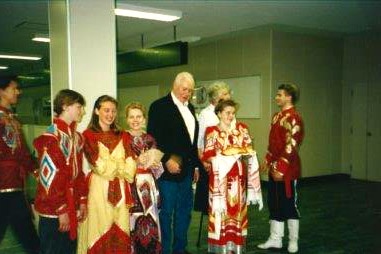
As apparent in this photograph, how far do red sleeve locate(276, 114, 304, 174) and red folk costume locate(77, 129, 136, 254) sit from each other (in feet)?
4.99

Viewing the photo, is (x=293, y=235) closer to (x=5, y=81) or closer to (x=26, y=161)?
(x=26, y=161)

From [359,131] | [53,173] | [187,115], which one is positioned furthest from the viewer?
[359,131]

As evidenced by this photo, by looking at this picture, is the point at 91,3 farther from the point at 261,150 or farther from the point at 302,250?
the point at 261,150

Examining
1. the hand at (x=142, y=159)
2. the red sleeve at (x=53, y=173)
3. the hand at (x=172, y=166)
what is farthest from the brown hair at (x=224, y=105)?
the red sleeve at (x=53, y=173)

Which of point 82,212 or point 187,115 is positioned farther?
point 187,115

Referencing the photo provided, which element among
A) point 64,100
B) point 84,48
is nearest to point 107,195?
point 64,100

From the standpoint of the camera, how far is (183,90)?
3281 mm

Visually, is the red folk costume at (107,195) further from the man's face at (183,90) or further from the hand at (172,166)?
the man's face at (183,90)

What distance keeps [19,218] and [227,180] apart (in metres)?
1.56

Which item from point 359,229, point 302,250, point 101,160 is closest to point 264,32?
point 359,229

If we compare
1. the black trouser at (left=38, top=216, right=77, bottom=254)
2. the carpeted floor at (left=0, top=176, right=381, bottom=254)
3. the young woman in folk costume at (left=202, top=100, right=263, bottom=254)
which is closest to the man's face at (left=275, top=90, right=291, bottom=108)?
the young woman in folk costume at (left=202, top=100, right=263, bottom=254)

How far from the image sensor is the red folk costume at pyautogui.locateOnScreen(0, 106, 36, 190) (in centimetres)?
261

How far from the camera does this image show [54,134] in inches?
88.5

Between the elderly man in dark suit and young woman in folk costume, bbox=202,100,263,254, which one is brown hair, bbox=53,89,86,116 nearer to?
the elderly man in dark suit
